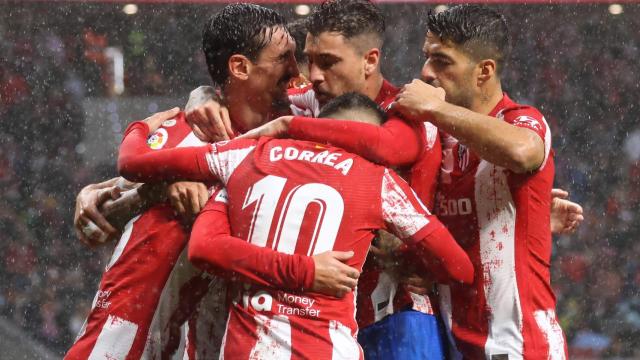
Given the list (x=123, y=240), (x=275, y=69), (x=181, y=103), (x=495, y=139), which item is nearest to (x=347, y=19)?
(x=275, y=69)

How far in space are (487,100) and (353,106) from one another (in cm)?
49

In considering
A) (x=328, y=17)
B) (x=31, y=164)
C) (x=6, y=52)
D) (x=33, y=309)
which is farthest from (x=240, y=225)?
(x=6, y=52)

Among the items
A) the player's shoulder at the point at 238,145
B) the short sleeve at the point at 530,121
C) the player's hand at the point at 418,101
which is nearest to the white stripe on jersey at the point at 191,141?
the player's shoulder at the point at 238,145

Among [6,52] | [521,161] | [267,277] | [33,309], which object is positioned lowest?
[33,309]

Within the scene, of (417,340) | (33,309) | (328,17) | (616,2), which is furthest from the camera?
(616,2)

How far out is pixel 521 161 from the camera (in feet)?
9.12

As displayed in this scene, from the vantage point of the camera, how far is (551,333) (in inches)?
116

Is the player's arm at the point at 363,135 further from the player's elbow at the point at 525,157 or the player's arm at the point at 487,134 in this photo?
the player's elbow at the point at 525,157

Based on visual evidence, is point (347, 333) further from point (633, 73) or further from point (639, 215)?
point (633, 73)

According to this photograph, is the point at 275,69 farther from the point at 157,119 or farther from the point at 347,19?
the point at 157,119

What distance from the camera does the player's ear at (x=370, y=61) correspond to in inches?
132

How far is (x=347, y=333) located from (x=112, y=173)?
6.08 meters

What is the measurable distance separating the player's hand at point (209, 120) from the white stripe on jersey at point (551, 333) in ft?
3.81

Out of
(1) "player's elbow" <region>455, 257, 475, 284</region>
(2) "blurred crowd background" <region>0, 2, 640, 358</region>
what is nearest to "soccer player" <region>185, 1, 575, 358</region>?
(1) "player's elbow" <region>455, 257, 475, 284</region>
